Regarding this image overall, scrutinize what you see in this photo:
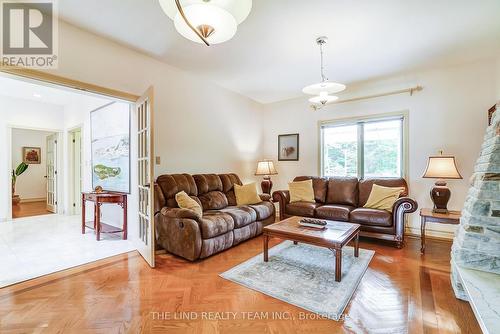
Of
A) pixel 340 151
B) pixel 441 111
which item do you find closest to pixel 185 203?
pixel 340 151

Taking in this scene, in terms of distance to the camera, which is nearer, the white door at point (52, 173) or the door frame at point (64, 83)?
the door frame at point (64, 83)

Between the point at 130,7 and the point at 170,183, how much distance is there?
6.65ft

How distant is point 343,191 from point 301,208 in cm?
83

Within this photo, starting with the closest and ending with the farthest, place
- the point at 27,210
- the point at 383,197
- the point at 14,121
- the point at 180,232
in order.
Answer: the point at 180,232, the point at 383,197, the point at 14,121, the point at 27,210

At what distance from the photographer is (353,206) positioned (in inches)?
156

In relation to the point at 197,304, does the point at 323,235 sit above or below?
above

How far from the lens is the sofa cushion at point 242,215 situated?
3.27 meters

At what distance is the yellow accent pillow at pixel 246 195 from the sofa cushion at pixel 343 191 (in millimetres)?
1283

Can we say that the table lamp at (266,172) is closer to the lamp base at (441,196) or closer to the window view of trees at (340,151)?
the window view of trees at (340,151)

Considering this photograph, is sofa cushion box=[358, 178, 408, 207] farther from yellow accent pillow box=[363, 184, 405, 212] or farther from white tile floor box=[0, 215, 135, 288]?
white tile floor box=[0, 215, 135, 288]

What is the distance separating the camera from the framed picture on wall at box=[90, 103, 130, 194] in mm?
3746

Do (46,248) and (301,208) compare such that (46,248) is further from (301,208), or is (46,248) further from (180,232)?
(301,208)

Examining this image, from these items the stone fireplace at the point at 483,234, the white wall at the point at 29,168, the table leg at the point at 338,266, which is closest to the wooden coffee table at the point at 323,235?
the table leg at the point at 338,266

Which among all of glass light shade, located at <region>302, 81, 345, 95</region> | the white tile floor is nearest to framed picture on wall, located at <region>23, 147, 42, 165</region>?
the white tile floor
